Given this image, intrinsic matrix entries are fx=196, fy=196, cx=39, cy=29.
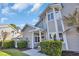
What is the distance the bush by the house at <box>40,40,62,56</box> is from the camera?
3.66 metres

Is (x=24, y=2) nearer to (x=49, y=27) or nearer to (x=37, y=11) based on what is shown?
(x=37, y=11)

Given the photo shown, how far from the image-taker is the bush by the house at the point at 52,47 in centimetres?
366

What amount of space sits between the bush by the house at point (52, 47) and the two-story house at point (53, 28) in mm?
76

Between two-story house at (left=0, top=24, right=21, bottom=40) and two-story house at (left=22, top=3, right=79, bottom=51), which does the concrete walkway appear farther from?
two-story house at (left=0, top=24, right=21, bottom=40)

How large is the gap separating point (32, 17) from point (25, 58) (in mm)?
781

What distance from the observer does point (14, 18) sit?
373 cm

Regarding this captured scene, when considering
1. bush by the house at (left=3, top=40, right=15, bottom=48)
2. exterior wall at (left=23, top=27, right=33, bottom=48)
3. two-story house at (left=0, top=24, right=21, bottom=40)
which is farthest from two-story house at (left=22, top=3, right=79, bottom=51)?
bush by the house at (left=3, top=40, right=15, bottom=48)

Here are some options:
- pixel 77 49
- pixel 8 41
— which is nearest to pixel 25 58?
pixel 8 41

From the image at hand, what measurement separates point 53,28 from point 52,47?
1.20ft

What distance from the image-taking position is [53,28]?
3.77m

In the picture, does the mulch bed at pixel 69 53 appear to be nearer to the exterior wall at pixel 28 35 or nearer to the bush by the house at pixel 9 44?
the exterior wall at pixel 28 35

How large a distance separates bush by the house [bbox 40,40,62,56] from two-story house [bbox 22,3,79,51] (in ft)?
0.25

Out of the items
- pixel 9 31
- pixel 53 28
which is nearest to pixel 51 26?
pixel 53 28

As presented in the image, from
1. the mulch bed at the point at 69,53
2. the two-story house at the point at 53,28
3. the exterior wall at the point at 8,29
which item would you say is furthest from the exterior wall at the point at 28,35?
the mulch bed at the point at 69,53
